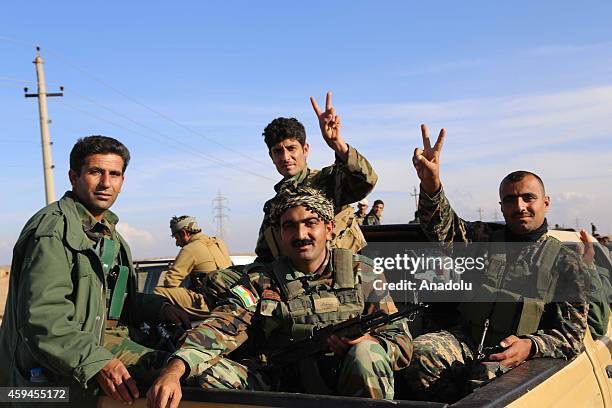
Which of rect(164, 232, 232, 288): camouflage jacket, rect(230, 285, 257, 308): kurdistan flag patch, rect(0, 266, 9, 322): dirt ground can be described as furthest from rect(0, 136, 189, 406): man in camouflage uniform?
rect(0, 266, 9, 322): dirt ground

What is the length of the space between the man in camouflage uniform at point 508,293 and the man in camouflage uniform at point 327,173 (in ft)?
1.20

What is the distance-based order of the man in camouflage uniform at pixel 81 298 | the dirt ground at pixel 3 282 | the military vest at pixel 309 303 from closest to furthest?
the man in camouflage uniform at pixel 81 298 → the military vest at pixel 309 303 → the dirt ground at pixel 3 282

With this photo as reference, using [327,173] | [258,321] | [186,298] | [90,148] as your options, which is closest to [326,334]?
[258,321]

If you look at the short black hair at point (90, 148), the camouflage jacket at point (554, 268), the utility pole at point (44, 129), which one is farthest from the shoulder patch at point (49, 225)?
the utility pole at point (44, 129)

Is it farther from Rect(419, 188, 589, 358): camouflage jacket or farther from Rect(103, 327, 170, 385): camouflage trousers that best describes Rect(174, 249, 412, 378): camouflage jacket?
Rect(419, 188, 589, 358): camouflage jacket

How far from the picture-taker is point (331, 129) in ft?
13.1

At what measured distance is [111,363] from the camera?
2914mm

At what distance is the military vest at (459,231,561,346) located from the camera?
141 inches

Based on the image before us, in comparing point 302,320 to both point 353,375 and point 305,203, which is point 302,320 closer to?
point 353,375

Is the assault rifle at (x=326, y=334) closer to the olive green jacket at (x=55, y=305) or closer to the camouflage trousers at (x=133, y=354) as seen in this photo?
the camouflage trousers at (x=133, y=354)

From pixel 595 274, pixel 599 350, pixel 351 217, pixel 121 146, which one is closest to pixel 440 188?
pixel 351 217

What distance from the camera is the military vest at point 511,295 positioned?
3580mm

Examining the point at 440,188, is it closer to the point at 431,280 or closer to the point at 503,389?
the point at 431,280

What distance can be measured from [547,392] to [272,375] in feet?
4.13
